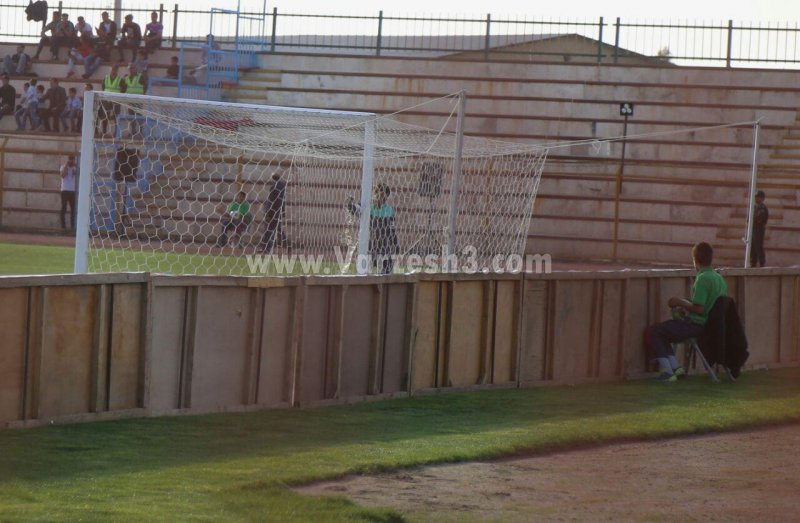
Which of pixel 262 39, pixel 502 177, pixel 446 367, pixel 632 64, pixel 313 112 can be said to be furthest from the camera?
pixel 262 39

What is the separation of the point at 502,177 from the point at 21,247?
32.5 feet

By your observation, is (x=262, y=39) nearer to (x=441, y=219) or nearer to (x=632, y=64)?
(x=632, y=64)

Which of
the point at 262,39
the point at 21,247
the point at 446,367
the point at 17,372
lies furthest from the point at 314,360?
the point at 262,39

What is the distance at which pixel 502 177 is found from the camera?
1067 inches

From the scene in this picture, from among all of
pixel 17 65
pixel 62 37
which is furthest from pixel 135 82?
pixel 62 37

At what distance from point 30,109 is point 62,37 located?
3708mm

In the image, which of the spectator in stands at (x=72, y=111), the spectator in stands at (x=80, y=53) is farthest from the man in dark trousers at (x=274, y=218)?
the spectator in stands at (x=80, y=53)

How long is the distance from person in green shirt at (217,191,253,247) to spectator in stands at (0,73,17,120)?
11.3m

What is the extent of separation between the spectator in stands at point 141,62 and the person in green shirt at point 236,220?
9240mm

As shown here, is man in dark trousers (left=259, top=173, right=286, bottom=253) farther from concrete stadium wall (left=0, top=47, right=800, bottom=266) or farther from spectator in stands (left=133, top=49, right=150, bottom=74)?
spectator in stands (left=133, top=49, right=150, bottom=74)

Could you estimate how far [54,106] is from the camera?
3509cm

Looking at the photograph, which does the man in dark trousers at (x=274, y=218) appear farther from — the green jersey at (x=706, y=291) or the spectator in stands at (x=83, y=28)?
the spectator in stands at (x=83, y=28)

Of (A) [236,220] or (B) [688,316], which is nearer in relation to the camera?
(B) [688,316]

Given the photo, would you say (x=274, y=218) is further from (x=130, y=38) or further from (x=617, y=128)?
(x=130, y=38)
